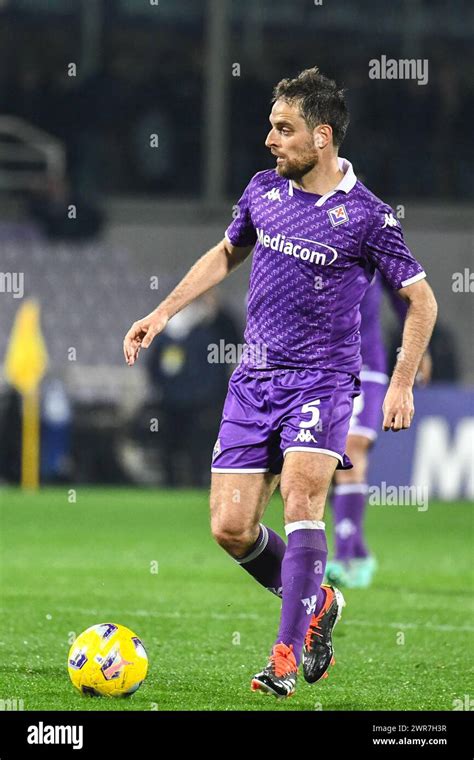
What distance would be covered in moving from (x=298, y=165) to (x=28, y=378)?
1245 centimetres

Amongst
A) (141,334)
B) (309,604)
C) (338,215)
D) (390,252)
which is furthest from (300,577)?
(338,215)

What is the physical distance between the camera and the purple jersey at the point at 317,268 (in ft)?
20.5

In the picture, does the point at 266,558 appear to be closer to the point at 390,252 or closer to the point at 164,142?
the point at 390,252

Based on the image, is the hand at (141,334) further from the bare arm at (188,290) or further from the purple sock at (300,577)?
the purple sock at (300,577)

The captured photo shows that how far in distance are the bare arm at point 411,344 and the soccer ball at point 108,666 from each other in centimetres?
124

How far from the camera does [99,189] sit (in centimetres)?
2345

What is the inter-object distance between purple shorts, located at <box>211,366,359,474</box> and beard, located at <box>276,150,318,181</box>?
0.74m

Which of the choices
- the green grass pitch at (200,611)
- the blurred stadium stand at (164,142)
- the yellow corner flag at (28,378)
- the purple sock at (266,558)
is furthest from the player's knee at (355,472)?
the blurred stadium stand at (164,142)

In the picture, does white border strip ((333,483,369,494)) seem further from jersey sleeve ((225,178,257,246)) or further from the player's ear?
the player's ear

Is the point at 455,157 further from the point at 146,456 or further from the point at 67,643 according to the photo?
the point at 67,643

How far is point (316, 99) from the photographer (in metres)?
6.21

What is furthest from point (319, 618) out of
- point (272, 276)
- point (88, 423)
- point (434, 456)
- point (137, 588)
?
point (88, 423)

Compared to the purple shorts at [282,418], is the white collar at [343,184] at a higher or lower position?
higher
